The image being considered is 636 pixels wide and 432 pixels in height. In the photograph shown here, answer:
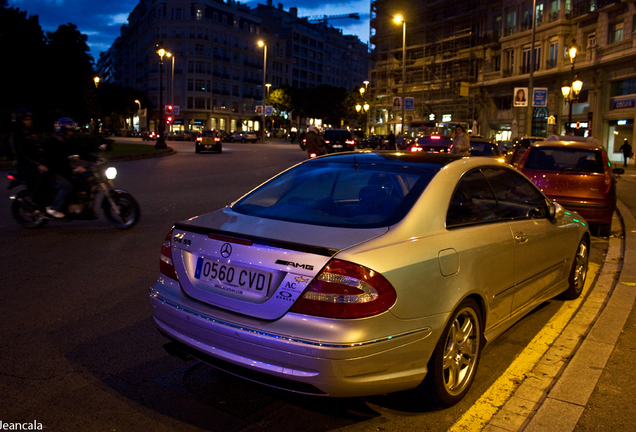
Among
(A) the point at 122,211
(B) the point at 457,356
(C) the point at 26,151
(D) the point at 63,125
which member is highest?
(D) the point at 63,125

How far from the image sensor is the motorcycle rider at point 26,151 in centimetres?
895

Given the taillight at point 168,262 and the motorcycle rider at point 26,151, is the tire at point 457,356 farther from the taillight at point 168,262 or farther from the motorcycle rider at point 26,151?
the motorcycle rider at point 26,151

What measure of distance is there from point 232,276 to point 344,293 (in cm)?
68

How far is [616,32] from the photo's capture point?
121 ft

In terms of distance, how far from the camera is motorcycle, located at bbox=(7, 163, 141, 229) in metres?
9.02

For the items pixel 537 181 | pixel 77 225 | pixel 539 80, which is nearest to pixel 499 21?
pixel 539 80

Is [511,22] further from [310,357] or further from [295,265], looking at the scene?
[310,357]

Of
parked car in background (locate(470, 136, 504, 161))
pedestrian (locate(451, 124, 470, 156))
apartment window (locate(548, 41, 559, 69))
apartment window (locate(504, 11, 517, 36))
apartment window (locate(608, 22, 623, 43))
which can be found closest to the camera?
pedestrian (locate(451, 124, 470, 156))

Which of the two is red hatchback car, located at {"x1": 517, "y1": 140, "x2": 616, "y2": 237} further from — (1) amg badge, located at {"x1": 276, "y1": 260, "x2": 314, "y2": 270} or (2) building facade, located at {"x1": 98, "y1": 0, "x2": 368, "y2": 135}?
(2) building facade, located at {"x1": 98, "y1": 0, "x2": 368, "y2": 135}

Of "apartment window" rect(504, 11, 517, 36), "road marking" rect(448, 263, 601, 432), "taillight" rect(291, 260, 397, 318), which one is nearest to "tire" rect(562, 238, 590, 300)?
"road marking" rect(448, 263, 601, 432)

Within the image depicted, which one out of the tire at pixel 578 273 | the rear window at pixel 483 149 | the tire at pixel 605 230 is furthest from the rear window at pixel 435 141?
the tire at pixel 578 273

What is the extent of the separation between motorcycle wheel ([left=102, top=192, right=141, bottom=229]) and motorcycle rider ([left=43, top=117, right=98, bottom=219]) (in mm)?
653

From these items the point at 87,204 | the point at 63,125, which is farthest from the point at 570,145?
the point at 63,125

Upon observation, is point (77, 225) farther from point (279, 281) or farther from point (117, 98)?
point (117, 98)
